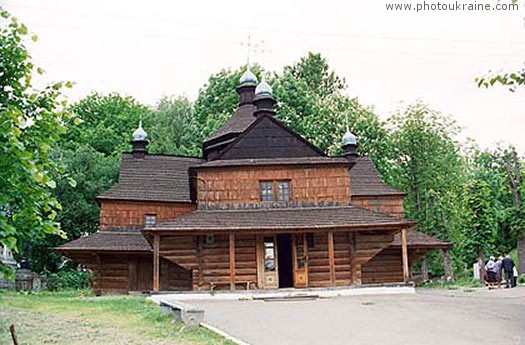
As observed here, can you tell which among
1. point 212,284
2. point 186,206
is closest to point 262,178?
point 212,284

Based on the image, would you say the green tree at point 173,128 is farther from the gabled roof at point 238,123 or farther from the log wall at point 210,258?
the log wall at point 210,258

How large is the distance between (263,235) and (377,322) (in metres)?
10.5

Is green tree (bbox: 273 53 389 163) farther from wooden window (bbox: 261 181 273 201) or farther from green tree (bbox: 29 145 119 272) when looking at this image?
wooden window (bbox: 261 181 273 201)

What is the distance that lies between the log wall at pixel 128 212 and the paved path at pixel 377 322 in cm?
1099

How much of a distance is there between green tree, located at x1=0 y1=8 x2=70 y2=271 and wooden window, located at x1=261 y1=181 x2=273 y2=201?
16412 mm

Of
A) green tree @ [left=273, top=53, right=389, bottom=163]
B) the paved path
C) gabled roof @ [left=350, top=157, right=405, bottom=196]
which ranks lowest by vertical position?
the paved path

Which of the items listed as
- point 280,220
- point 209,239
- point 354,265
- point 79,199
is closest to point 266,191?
point 280,220

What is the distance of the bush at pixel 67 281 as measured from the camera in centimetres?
3300

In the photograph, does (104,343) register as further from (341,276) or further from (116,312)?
(341,276)

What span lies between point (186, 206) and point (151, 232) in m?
7.24

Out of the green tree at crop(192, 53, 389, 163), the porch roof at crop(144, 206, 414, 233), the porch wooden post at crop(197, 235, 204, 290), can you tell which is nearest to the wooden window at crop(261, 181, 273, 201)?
the porch roof at crop(144, 206, 414, 233)

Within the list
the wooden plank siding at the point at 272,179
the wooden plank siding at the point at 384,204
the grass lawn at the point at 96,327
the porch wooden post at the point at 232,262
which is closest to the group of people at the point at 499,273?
the wooden plank siding at the point at 384,204

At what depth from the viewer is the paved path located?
9.66 metres

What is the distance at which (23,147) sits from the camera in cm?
478
